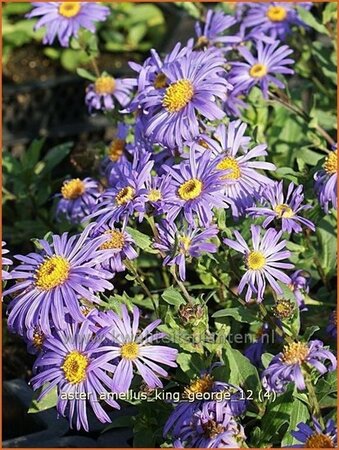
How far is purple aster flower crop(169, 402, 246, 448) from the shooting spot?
1.38 metres

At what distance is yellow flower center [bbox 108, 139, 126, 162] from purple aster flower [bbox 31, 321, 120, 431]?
0.63 metres

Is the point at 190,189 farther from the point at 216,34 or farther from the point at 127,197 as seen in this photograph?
the point at 216,34

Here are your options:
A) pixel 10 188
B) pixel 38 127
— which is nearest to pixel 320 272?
pixel 10 188

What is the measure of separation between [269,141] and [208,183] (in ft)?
2.35

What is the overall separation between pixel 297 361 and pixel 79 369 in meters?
0.35

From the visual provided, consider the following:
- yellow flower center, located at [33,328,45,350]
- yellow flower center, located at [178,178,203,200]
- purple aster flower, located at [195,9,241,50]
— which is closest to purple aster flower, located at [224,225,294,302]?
yellow flower center, located at [178,178,203,200]

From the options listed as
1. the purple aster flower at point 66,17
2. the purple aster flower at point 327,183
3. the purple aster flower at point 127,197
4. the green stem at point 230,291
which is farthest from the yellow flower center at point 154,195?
the purple aster flower at point 66,17

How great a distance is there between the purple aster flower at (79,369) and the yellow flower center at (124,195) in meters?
0.25

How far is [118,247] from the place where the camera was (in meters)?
1.62

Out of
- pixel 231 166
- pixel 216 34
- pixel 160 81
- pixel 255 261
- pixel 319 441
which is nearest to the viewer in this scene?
pixel 319 441

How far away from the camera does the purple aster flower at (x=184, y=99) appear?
1.71 meters

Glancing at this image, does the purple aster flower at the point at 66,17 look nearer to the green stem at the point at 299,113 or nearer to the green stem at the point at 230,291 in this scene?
the green stem at the point at 299,113

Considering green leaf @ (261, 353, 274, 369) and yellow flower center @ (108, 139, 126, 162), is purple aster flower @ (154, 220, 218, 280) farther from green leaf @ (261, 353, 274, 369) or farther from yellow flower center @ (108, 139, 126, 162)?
yellow flower center @ (108, 139, 126, 162)

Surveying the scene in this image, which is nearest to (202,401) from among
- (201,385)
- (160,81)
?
(201,385)
